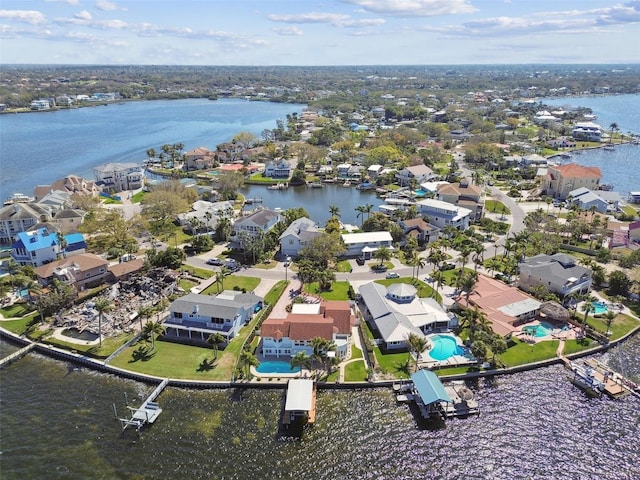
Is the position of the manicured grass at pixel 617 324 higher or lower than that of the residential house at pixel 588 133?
lower

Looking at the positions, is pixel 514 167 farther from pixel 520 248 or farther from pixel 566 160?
pixel 520 248

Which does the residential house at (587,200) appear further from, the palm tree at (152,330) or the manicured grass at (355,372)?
the palm tree at (152,330)

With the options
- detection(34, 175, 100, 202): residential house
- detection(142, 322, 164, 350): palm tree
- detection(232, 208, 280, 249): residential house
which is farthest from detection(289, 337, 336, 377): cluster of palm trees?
detection(34, 175, 100, 202): residential house

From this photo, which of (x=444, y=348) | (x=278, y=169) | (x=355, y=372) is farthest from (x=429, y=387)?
(x=278, y=169)

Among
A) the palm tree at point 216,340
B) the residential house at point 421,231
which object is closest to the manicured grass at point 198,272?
the palm tree at point 216,340

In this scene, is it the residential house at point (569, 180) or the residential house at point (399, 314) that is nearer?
the residential house at point (399, 314)

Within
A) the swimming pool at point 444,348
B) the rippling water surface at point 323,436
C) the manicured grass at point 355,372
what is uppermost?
the swimming pool at point 444,348

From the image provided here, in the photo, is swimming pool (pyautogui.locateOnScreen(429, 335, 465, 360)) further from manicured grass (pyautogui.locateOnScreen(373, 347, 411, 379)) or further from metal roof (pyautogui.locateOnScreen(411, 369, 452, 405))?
metal roof (pyautogui.locateOnScreen(411, 369, 452, 405))
